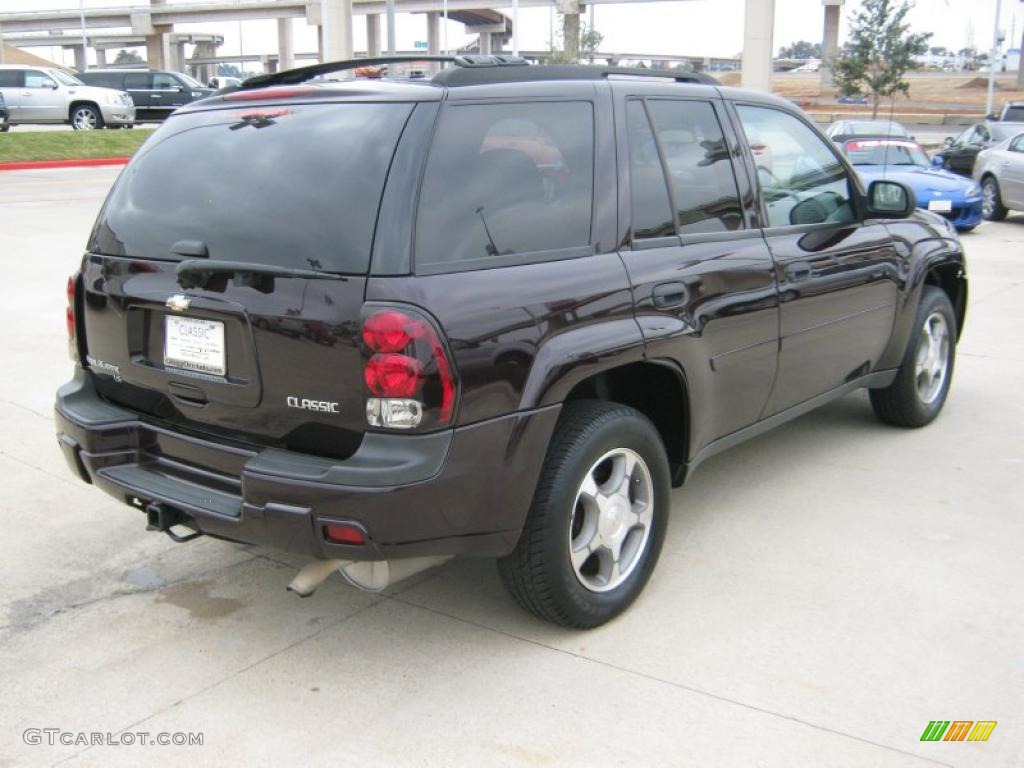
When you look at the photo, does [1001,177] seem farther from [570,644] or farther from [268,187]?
[268,187]

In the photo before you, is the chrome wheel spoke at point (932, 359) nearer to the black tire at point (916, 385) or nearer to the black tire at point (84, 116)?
the black tire at point (916, 385)

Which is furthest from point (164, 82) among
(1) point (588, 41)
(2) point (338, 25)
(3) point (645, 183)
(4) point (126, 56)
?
(4) point (126, 56)

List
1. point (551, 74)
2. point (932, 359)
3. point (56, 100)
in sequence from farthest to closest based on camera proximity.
→ point (56, 100), point (932, 359), point (551, 74)

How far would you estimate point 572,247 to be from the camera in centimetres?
356

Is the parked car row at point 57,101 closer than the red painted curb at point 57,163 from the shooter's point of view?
No

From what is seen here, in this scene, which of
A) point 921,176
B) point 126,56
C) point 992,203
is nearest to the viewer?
point 921,176

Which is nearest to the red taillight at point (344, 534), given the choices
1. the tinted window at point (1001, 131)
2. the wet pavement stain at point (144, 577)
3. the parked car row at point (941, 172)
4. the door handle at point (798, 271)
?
the wet pavement stain at point (144, 577)

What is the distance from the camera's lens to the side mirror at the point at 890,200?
5.25 meters

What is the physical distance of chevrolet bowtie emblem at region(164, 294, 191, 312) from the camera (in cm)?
337

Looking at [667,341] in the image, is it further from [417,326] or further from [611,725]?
[611,725]

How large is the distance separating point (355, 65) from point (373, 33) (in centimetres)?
10439

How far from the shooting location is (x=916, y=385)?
5840 millimetres

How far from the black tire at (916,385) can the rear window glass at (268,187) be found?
3551mm

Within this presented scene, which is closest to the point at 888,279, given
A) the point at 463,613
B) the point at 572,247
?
the point at 572,247
